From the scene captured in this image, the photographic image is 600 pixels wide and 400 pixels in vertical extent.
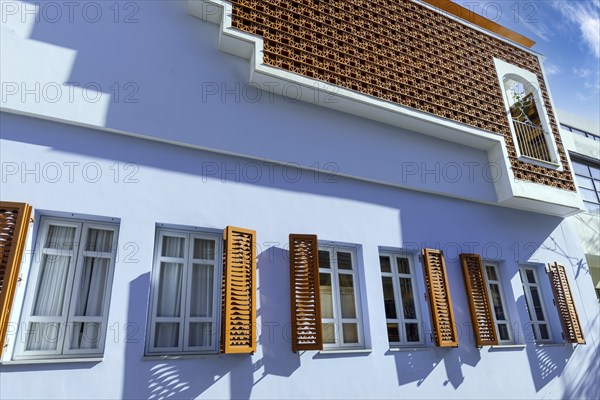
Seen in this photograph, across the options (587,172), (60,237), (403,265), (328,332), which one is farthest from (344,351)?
(587,172)

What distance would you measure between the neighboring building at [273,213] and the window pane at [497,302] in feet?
0.12

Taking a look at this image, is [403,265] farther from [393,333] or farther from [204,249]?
[204,249]

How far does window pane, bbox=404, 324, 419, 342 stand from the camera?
246 inches

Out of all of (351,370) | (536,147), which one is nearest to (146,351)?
(351,370)

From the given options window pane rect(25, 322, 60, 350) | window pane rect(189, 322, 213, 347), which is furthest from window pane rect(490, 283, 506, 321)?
window pane rect(25, 322, 60, 350)

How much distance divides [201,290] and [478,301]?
4679 mm

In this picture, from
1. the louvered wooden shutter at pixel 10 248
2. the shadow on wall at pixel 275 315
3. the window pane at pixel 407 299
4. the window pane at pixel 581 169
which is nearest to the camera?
the louvered wooden shutter at pixel 10 248

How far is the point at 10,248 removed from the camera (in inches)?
156

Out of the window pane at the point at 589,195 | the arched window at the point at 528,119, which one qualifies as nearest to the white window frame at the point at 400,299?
the arched window at the point at 528,119

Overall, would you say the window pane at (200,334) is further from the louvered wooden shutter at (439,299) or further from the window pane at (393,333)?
the louvered wooden shutter at (439,299)

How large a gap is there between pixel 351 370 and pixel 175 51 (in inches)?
201

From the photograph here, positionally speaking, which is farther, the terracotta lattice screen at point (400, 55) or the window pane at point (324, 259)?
the terracotta lattice screen at point (400, 55)

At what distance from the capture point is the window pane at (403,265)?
6.68 m

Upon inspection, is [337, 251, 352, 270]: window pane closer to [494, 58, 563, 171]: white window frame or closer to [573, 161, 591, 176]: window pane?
[494, 58, 563, 171]: white window frame
